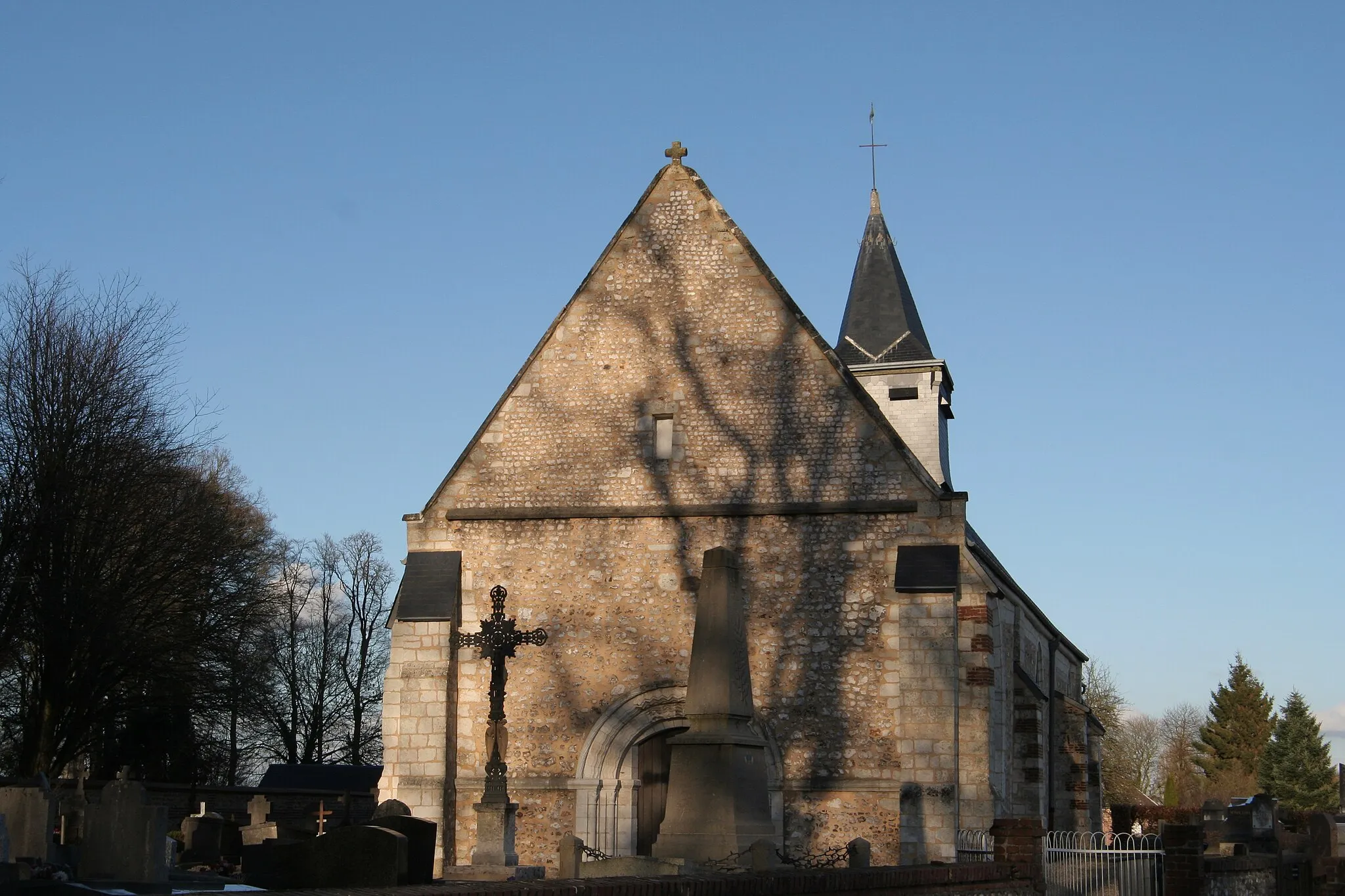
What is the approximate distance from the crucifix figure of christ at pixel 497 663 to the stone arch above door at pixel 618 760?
A: 3.26 feet

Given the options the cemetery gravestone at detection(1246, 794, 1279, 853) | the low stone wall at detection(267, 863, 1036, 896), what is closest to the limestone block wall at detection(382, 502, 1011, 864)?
the low stone wall at detection(267, 863, 1036, 896)

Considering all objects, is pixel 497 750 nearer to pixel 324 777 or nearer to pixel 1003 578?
pixel 1003 578

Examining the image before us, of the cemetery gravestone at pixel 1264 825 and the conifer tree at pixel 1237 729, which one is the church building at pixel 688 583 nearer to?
the cemetery gravestone at pixel 1264 825

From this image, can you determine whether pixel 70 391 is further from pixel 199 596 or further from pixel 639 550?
pixel 639 550

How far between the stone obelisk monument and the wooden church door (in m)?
4.54

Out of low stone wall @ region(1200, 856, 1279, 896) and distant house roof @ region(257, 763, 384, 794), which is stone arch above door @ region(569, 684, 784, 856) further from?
distant house roof @ region(257, 763, 384, 794)

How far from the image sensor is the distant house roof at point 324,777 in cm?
3312

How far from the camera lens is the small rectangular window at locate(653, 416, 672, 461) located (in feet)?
61.3

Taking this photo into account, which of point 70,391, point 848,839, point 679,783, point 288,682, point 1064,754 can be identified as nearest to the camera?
point 679,783

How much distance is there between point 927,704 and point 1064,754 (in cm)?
735

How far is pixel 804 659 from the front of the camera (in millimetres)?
17609

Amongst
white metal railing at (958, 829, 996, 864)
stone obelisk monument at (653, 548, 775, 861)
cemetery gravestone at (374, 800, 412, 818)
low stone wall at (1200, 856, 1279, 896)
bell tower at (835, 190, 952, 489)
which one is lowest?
low stone wall at (1200, 856, 1279, 896)

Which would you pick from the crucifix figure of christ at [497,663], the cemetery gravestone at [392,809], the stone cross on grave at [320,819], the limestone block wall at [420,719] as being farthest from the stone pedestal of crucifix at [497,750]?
the stone cross on grave at [320,819]

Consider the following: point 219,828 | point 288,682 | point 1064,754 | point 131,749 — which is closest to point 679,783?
point 219,828
